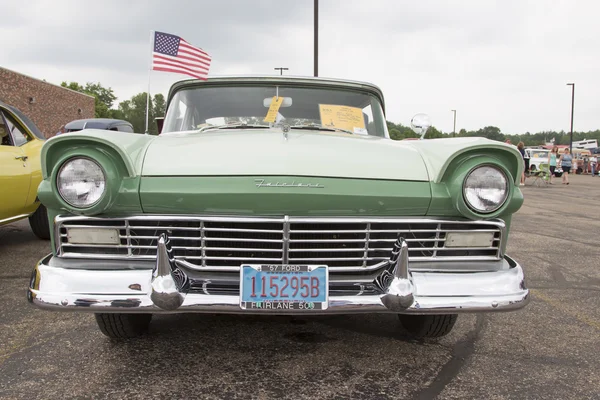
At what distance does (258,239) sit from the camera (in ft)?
6.54

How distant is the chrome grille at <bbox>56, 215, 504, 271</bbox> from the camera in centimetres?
199

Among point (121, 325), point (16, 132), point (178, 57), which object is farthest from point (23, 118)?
point (121, 325)

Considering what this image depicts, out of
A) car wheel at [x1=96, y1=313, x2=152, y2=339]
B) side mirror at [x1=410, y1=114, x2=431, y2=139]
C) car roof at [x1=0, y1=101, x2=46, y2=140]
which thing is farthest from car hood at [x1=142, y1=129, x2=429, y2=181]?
car roof at [x1=0, y1=101, x2=46, y2=140]

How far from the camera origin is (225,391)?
202 cm

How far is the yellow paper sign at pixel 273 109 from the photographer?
10.00 feet

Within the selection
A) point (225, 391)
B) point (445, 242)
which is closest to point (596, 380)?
point (445, 242)

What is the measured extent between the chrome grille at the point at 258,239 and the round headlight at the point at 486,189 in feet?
0.26

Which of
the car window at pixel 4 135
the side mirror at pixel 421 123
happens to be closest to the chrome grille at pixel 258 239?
the side mirror at pixel 421 123

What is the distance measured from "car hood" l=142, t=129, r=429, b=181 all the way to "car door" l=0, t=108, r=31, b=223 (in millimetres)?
2268

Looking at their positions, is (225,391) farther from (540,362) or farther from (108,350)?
(540,362)

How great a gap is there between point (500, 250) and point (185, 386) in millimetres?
1461

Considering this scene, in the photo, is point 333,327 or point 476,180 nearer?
point 476,180

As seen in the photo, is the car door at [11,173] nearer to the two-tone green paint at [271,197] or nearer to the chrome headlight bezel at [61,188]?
the chrome headlight bezel at [61,188]

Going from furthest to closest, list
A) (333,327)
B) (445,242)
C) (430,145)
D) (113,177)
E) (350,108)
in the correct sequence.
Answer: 1. (350,108)
2. (333,327)
3. (430,145)
4. (445,242)
5. (113,177)
